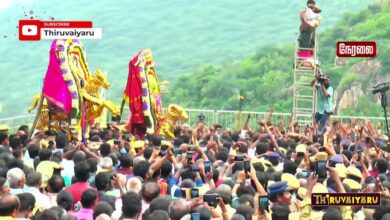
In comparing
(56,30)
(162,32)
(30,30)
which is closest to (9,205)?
(56,30)

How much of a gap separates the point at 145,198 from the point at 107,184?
0.84m

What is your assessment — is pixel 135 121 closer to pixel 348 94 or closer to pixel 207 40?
pixel 348 94

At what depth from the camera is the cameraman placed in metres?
18.0

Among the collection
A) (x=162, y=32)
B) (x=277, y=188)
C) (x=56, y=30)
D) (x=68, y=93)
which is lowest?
(x=277, y=188)

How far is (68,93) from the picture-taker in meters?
16.1

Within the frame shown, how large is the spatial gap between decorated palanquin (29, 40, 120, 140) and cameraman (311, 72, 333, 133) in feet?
11.3

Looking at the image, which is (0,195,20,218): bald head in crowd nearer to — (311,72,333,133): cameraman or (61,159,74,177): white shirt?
(61,159,74,177): white shirt

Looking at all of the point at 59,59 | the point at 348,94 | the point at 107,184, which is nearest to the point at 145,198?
the point at 107,184

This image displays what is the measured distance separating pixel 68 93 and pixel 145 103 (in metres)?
1.54

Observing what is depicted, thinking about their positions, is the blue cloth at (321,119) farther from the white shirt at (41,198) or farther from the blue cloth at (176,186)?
the white shirt at (41,198)

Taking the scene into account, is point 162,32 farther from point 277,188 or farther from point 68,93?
point 277,188

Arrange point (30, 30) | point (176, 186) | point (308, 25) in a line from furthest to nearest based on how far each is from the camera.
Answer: point (30, 30) → point (308, 25) → point (176, 186)

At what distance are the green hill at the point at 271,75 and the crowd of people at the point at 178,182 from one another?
77.3 feet

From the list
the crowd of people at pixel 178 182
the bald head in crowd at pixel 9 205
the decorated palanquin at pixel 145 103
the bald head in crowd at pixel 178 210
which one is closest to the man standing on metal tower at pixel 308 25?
the decorated palanquin at pixel 145 103
